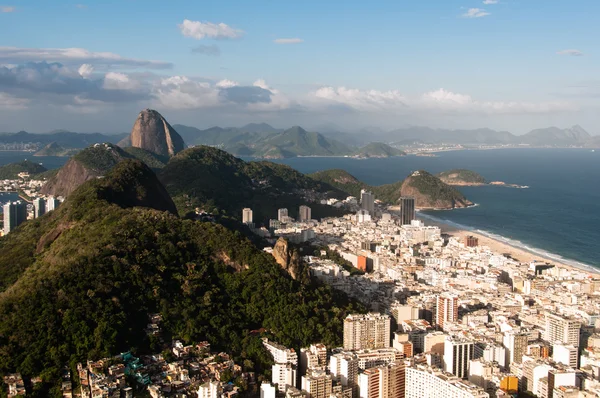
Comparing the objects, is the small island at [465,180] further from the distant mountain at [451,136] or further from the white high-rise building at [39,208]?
the distant mountain at [451,136]

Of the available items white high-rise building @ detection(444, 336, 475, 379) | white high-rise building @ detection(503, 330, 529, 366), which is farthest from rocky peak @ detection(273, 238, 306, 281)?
white high-rise building @ detection(503, 330, 529, 366)

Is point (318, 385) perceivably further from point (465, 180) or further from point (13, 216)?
point (465, 180)

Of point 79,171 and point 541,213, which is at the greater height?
point 79,171

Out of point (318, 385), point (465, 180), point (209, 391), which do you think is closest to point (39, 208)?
point (209, 391)

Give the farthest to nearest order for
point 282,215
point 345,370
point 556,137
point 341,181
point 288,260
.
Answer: point 556,137 < point 341,181 < point 282,215 < point 288,260 < point 345,370

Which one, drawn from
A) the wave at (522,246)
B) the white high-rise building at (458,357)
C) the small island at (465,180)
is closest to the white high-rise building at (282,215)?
the wave at (522,246)

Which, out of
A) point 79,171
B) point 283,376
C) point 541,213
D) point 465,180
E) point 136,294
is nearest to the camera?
point 283,376

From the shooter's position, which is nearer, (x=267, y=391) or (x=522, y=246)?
(x=267, y=391)
